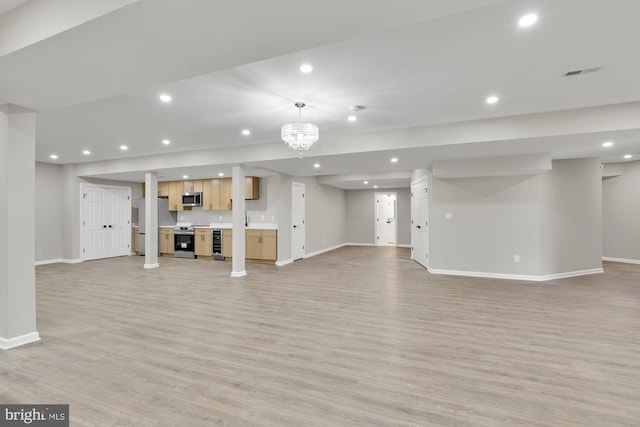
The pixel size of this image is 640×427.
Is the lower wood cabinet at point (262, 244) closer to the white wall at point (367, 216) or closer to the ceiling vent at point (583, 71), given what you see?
the white wall at point (367, 216)

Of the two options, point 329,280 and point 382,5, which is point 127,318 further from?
point 382,5

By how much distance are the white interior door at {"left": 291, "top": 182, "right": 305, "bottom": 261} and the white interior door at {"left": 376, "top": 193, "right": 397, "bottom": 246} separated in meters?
4.11

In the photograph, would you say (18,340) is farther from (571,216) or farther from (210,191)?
(571,216)

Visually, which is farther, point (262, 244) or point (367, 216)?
point (367, 216)

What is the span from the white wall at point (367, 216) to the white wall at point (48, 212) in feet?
29.9

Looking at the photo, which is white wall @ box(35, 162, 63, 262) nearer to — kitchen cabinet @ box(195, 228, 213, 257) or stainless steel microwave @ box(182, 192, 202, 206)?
stainless steel microwave @ box(182, 192, 202, 206)

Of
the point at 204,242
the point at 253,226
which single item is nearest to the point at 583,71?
the point at 253,226

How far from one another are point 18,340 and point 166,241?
6.14 metres

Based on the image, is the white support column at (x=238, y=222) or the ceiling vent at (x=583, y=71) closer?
the ceiling vent at (x=583, y=71)

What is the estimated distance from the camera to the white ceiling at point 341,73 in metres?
1.68

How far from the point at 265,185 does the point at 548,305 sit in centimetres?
645

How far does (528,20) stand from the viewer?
1.97 metres

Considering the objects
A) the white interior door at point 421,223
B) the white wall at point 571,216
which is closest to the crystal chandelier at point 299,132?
the white interior door at point 421,223

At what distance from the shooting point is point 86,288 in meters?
5.04
